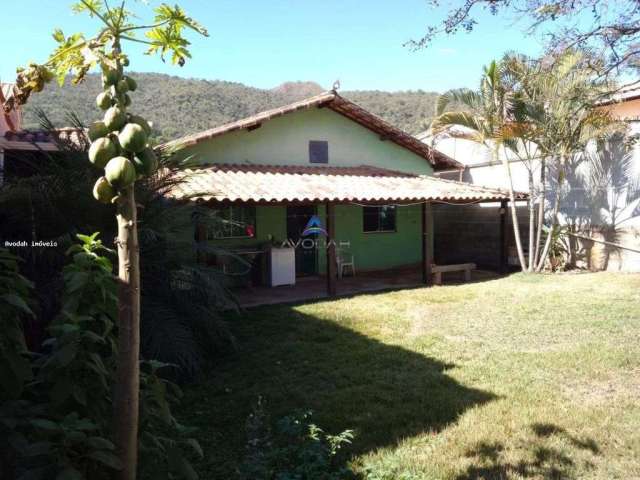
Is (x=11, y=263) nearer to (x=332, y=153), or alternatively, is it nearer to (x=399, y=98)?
(x=332, y=153)

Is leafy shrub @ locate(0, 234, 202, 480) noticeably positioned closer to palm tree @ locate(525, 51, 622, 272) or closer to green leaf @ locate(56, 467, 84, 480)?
green leaf @ locate(56, 467, 84, 480)

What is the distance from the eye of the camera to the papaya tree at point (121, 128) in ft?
4.54

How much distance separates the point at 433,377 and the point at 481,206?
11.0 meters

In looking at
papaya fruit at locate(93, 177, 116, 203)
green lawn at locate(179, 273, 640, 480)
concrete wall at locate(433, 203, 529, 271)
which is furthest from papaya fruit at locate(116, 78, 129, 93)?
concrete wall at locate(433, 203, 529, 271)

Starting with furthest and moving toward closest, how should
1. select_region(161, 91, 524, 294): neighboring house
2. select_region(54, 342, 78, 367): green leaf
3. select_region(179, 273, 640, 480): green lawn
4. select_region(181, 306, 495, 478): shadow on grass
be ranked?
select_region(161, 91, 524, 294): neighboring house
select_region(181, 306, 495, 478): shadow on grass
select_region(179, 273, 640, 480): green lawn
select_region(54, 342, 78, 367): green leaf

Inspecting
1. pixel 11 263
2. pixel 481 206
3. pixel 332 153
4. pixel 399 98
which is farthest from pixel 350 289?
pixel 399 98

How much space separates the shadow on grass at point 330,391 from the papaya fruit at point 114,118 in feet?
9.87

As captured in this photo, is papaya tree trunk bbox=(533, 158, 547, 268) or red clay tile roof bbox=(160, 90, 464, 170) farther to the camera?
papaya tree trunk bbox=(533, 158, 547, 268)

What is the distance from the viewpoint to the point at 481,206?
51.2ft

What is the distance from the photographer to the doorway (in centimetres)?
1323

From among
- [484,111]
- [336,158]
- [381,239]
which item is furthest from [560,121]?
[336,158]

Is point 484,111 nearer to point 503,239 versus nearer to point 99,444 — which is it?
point 503,239

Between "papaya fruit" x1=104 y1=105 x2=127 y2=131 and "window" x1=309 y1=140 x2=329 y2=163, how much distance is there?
492 inches

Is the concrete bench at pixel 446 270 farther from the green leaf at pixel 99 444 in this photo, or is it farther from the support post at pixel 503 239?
the green leaf at pixel 99 444
